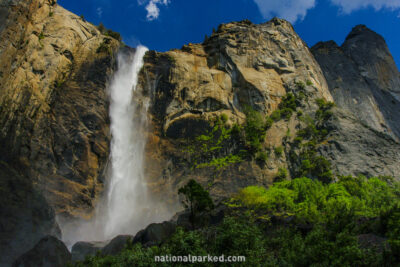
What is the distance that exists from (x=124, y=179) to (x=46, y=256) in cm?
1915

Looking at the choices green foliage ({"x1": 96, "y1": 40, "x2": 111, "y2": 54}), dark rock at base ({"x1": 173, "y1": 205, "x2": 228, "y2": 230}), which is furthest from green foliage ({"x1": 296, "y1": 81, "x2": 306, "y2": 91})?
green foliage ({"x1": 96, "y1": 40, "x2": 111, "y2": 54})

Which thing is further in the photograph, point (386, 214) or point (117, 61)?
point (117, 61)

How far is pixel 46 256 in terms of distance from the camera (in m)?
18.6

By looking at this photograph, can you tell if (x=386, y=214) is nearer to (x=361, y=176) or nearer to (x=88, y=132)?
(x=361, y=176)

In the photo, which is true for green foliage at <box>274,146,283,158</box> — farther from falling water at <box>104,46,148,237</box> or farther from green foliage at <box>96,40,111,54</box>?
A: green foliage at <box>96,40,111,54</box>

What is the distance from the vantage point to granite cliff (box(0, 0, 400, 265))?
2834cm

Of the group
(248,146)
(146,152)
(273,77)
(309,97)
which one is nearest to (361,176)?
(248,146)

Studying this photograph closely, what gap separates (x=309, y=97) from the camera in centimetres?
4662

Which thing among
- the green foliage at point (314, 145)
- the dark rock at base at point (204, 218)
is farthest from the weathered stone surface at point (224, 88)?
the dark rock at base at point (204, 218)

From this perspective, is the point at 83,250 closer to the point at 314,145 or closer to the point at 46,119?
the point at 46,119

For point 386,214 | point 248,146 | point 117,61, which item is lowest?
point 386,214

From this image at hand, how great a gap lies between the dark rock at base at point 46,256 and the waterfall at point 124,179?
10503 mm

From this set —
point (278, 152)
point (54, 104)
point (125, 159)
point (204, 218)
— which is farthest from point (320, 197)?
point (54, 104)

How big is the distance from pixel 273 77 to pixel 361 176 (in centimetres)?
2061
